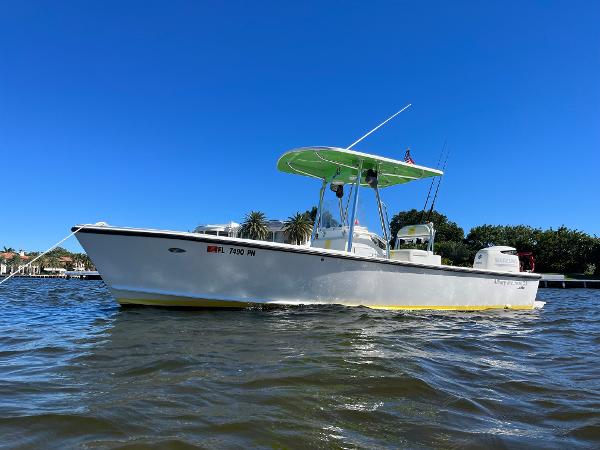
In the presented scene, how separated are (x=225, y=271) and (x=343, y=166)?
14.3 ft

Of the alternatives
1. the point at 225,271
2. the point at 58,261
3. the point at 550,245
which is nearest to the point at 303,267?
the point at 225,271

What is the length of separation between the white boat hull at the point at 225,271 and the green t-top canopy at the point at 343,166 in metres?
2.49

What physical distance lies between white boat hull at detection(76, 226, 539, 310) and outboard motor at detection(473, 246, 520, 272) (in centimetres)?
355

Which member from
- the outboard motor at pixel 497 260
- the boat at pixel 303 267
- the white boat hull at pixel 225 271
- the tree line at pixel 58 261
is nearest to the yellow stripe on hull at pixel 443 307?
the boat at pixel 303 267

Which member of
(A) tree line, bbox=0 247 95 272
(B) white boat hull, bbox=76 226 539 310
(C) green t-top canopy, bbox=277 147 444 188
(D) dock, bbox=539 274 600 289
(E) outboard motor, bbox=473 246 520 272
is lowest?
(A) tree line, bbox=0 247 95 272

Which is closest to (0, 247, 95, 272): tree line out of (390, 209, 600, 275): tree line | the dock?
(390, 209, 600, 275): tree line

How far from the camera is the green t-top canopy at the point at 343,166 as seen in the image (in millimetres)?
10016

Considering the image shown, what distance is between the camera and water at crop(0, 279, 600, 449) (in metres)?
2.34

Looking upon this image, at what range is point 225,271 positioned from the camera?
819 centimetres

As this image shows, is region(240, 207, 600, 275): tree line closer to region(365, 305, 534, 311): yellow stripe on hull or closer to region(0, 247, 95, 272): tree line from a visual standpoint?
region(365, 305, 534, 311): yellow stripe on hull

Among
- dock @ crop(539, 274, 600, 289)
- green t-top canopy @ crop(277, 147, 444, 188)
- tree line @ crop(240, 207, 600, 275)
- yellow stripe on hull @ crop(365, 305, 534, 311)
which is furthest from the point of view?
tree line @ crop(240, 207, 600, 275)

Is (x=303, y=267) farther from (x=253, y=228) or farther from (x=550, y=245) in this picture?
(x=550, y=245)

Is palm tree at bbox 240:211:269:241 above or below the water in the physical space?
above

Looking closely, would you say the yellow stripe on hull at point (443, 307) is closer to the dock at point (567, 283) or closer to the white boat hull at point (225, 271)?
the white boat hull at point (225, 271)
